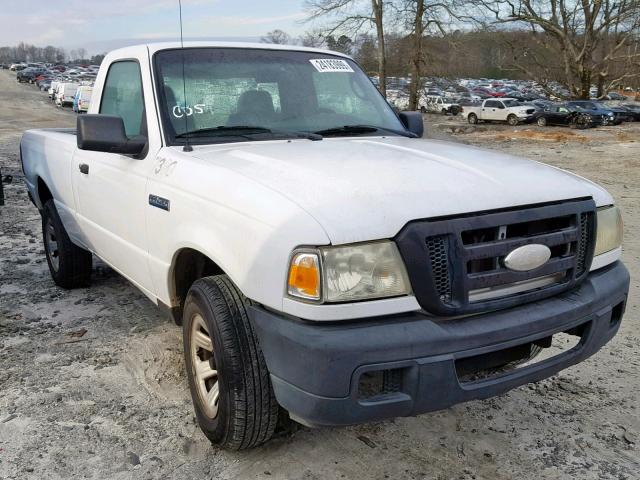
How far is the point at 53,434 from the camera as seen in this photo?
305 cm

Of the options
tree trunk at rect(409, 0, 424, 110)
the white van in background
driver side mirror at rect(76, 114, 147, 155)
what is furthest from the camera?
the white van in background

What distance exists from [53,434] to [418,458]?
1.82 metres

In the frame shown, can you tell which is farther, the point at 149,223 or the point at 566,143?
the point at 566,143

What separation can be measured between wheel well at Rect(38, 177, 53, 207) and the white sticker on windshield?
2690 millimetres

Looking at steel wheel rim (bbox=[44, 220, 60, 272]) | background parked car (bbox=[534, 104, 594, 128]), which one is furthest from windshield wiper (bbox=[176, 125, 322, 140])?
background parked car (bbox=[534, 104, 594, 128])

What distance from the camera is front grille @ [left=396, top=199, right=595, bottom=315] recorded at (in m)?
2.21

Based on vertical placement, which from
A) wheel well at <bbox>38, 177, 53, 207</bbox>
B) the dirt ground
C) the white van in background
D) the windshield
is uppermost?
the white van in background

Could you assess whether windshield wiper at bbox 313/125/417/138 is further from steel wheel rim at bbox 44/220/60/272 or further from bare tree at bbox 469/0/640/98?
bare tree at bbox 469/0/640/98

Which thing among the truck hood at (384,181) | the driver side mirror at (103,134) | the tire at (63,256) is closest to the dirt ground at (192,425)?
the tire at (63,256)

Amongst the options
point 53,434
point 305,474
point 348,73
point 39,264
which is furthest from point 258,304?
point 39,264

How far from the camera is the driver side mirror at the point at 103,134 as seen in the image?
314cm

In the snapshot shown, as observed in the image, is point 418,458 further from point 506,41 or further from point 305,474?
point 506,41

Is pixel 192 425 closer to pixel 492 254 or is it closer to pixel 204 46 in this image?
pixel 492 254

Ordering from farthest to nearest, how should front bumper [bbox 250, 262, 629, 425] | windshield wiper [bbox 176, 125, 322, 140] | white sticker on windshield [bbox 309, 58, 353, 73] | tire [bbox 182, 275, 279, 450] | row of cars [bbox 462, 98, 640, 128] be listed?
row of cars [bbox 462, 98, 640, 128], white sticker on windshield [bbox 309, 58, 353, 73], windshield wiper [bbox 176, 125, 322, 140], tire [bbox 182, 275, 279, 450], front bumper [bbox 250, 262, 629, 425]
